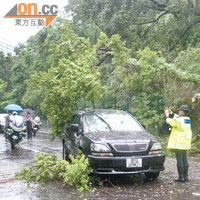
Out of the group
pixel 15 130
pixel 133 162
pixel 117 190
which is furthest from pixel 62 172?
pixel 15 130

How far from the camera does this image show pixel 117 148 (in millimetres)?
6703

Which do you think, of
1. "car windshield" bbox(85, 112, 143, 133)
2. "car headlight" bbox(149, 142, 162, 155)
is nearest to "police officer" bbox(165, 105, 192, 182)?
"car headlight" bbox(149, 142, 162, 155)

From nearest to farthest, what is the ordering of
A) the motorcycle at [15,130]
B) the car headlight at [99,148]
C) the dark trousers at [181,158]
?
the car headlight at [99,148] → the dark trousers at [181,158] → the motorcycle at [15,130]

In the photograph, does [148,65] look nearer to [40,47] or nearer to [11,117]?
[11,117]

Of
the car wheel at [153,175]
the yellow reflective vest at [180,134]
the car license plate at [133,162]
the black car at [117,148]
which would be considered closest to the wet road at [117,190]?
the car wheel at [153,175]

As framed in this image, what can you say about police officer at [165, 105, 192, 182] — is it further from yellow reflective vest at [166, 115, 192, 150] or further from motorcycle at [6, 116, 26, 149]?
motorcycle at [6, 116, 26, 149]

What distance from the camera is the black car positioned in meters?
6.62

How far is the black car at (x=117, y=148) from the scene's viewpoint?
6.62 meters

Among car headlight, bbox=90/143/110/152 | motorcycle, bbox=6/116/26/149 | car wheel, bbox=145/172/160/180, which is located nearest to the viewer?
car headlight, bbox=90/143/110/152

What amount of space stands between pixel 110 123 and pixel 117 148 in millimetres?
1435

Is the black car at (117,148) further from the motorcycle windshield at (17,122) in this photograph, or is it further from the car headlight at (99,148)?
the motorcycle windshield at (17,122)

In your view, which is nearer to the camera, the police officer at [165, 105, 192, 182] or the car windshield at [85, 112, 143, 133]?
the police officer at [165, 105, 192, 182]

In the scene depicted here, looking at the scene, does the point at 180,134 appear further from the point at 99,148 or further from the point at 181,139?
the point at 99,148

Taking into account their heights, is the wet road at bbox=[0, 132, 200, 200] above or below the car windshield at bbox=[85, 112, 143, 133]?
below
